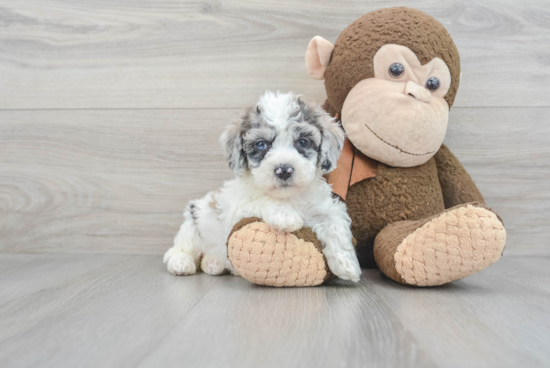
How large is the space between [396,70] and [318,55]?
0.31 m

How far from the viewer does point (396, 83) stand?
1.40 metres

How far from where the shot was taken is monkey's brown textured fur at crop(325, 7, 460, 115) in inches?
55.0

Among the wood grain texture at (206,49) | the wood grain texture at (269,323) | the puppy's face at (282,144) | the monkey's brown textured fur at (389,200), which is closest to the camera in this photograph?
the wood grain texture at (269,323)

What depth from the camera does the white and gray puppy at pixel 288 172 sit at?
4.05 feet

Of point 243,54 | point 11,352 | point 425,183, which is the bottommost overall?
point 11,352

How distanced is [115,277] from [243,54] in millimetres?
1097

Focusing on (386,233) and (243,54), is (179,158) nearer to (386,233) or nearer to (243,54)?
(243,54)

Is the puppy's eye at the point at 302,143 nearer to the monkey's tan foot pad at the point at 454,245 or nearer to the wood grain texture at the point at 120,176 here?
the monkey's tan foot pad at the point at 454,245

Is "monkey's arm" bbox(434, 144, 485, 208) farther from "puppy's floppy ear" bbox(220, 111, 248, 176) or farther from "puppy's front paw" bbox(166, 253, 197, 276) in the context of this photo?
"puppy's front paw" bbox(166, 253, 197, 276)

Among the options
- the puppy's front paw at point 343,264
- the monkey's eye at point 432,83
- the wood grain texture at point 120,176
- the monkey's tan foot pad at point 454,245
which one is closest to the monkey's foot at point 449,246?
the monkey's tan foot pad at point 454,245

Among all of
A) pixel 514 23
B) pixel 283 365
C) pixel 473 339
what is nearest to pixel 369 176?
pixel 473 339

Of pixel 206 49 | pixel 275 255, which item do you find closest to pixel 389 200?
pixel 275 255

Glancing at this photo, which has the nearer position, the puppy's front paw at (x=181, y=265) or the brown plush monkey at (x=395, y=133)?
the brown plush monkey at (x=395, y=133)

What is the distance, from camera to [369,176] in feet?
4.91
